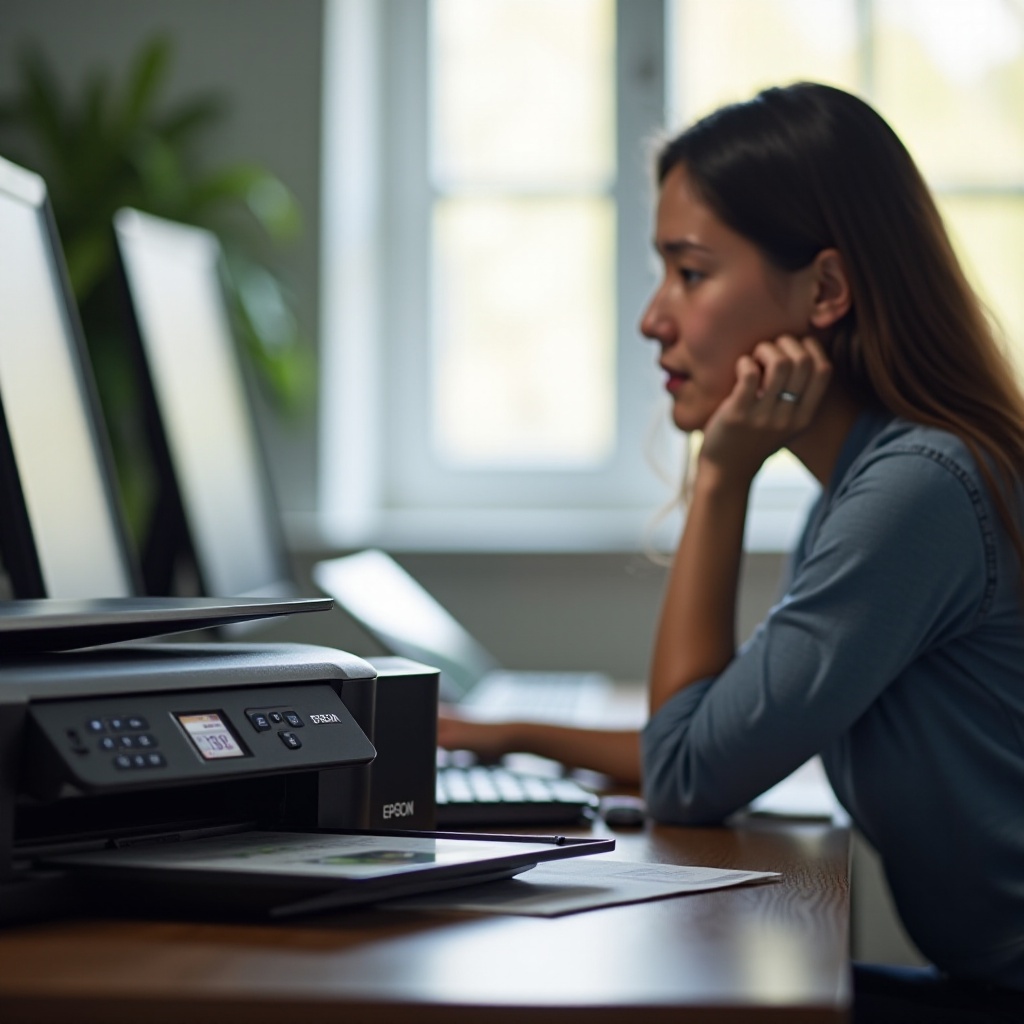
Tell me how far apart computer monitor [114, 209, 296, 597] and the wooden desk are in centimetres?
→ 87

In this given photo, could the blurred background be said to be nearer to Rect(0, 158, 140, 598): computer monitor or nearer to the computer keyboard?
Rect(0, 158, 140, 598): computer monitor

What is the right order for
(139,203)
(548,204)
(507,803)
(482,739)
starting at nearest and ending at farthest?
(507,803), (482,739), (139,203), (548,204)

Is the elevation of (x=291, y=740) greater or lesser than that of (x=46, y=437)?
lesser

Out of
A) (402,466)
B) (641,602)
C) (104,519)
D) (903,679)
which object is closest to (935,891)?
(903,679)

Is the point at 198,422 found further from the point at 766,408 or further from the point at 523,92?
the point at 523,92

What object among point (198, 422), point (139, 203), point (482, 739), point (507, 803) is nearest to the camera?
point (507, 803)

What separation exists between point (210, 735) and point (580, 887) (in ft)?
0.66

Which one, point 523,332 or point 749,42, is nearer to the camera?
point 749,42

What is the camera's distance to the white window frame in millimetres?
2953

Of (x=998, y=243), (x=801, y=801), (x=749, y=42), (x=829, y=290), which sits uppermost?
(x=749, y=42)

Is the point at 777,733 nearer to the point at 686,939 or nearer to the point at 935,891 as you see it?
the point at 935,891

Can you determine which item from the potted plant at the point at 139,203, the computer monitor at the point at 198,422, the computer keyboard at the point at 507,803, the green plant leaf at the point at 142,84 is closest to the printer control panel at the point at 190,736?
the computer keyboard at the point at 507,803

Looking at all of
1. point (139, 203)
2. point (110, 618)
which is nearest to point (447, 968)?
point (110, 618)

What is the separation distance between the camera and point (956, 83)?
3.06 m
